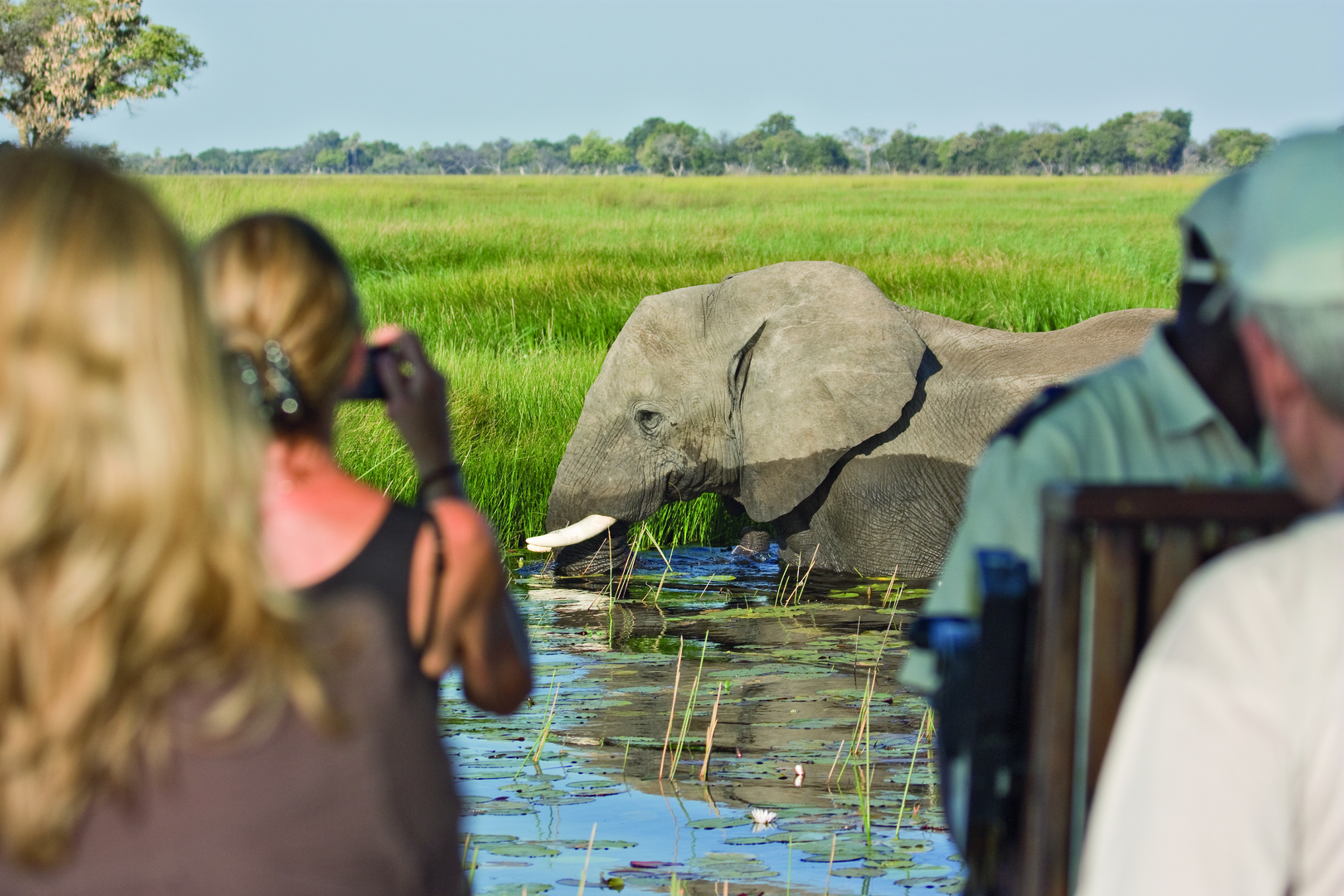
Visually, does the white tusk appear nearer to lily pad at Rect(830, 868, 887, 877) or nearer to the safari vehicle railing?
lily pad at Rect(830, 868, 887, 877)

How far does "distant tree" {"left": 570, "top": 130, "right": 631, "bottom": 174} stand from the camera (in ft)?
435

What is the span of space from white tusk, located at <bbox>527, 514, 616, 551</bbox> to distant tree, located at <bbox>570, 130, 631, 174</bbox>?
12620 centimetres

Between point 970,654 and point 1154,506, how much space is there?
25 cm

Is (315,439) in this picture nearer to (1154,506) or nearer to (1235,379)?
(1154,506)

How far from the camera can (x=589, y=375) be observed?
9.23m

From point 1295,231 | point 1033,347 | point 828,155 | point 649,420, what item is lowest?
point 649,420

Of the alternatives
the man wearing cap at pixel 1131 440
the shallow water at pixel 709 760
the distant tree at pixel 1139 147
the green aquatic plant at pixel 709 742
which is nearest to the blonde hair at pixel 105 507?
the man wearing cap at pixel 1131 440

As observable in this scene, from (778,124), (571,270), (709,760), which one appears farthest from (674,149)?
(709,760)

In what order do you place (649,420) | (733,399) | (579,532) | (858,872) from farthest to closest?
(733,399) → (649,420) → (579,532) → (858,872)

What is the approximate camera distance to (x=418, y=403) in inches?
72.4

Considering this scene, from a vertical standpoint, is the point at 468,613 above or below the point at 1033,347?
above

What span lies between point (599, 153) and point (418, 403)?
13304cm

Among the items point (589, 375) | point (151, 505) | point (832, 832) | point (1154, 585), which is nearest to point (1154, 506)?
point (1154, 585)

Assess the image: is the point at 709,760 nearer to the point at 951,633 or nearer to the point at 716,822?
the point at 716,822
